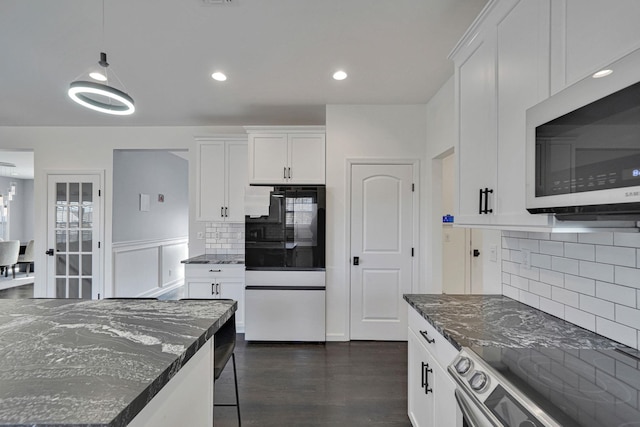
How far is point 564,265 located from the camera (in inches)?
57.5

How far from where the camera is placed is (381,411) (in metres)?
2.14

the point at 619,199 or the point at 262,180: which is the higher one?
the point at 262,180

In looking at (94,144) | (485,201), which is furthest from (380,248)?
(94,144)

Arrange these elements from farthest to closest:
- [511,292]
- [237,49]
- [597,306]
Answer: [237,49] < [511,292] < [597,306]

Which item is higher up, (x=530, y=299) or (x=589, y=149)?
(x=589, y=149)

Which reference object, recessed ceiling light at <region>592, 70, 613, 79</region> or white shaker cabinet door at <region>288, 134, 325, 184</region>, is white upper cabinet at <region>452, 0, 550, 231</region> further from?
white shaker cabinet door at <region>288, 134, 325, 184</region>

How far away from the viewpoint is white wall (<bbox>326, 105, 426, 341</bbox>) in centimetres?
335

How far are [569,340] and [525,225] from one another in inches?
20.3

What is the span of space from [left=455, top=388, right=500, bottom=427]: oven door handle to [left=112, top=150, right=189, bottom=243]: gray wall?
184 inches

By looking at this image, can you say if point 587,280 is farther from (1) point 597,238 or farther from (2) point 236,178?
(2) point 236,178

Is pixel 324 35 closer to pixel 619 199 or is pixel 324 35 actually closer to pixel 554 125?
pixel 554 125

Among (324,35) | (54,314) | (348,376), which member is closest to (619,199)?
(324,35)

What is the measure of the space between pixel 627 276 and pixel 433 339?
0.82 m

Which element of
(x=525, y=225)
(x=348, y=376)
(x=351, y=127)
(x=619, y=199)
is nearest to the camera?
(x=619, y=199)
